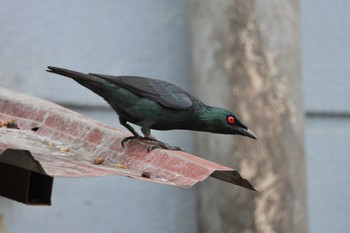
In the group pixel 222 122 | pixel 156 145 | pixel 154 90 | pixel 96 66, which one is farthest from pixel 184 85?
pixel 156 145

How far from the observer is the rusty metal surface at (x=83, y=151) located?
3.55 m

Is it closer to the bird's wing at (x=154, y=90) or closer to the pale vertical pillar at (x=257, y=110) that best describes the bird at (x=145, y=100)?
the bird's wing at (x=154, y=90)

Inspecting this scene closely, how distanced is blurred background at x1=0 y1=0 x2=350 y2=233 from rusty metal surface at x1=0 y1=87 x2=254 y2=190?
1118 millimetres

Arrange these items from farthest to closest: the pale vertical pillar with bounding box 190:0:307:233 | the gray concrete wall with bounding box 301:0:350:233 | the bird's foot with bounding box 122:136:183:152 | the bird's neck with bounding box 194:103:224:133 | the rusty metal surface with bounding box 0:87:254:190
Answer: the gray concrete wall with bounding box 301:0:350:233 → the pale vertical pillar with bounding box 190:0:307:233 → the bird's neck with bounding box 194:103:224:133 → the bird's foot with bounding box 122:136:183:152 → the rusty metal surface with bounding box 0:87:254:190

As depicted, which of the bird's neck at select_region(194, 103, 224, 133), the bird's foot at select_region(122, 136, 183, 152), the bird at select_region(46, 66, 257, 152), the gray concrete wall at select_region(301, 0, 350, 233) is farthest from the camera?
the gray concrete wall at select_region(301, 0, 350, 233)

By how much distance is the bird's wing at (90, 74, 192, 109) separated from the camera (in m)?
4.86

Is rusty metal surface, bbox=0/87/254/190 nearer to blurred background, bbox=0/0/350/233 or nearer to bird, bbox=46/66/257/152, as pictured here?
bird, bbox=46/66/257/152

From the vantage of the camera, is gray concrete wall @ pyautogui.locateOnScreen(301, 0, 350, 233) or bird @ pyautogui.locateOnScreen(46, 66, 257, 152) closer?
bird @ pyautogui.locateOnScreen(46, 66, 257, 152)

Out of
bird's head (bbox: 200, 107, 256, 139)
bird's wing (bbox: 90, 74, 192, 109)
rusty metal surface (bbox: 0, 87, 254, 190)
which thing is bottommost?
rusty metal surface (bbox: 0, 87, 254, 190)

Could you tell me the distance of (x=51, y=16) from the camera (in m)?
6.54

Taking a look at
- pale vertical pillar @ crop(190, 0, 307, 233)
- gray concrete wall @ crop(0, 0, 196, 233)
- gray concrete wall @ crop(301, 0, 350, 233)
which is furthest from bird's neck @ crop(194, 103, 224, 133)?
gray concrete wall @ crop(301, 0, 350, 233)

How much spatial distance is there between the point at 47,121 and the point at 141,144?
0.60 m

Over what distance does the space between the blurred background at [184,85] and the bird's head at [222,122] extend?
128 cm

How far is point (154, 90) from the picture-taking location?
4887 millimetres
